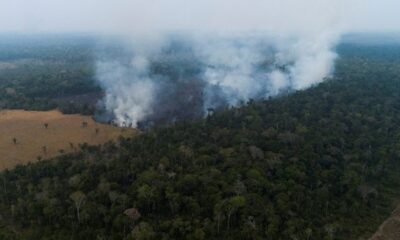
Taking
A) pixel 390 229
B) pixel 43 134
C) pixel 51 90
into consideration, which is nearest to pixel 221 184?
pixel 390 229

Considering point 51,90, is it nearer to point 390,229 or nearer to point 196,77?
point 196,77

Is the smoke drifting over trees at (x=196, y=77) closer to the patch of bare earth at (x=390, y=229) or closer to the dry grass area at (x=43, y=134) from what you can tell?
the dry grass area at (x=43, y=134)

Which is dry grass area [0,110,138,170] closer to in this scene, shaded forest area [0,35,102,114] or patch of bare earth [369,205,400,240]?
shaded forest area [0,35,102,114]

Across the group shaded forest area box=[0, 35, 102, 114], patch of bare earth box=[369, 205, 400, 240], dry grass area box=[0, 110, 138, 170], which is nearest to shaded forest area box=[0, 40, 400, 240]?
patch of bare earth box=[369, 205, 400, 240]

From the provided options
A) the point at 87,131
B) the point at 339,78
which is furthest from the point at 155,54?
the point at 87,131

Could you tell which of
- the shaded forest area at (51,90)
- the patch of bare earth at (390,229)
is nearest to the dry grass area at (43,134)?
the shaded forest area at (51,90)

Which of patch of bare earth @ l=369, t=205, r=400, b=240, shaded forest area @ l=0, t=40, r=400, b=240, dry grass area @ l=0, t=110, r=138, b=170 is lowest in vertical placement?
patch of bare earth @ l=369, t=205, r=400, b=240

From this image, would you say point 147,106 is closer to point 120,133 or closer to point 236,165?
point 120,133
